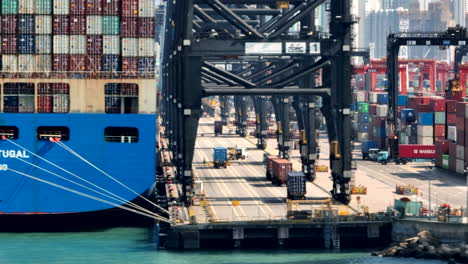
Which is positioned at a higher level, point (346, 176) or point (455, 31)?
point (455, 31)

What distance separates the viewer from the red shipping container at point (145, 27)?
7594 cm

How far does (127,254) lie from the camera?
6756 centimetres

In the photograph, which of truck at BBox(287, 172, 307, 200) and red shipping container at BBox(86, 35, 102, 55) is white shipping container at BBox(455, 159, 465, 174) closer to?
truck at BBox(287, 172, 307, 200)

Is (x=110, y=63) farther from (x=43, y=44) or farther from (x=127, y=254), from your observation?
(x=127, y=254)

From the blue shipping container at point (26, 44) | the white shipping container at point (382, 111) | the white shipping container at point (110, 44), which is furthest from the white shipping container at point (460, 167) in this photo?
the blue shipping container at point (26, 44)

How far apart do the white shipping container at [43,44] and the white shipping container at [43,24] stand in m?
0.34

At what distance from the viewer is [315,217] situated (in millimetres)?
69438

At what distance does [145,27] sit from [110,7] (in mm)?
2786

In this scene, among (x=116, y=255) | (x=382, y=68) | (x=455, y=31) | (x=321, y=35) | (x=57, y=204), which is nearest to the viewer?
(x=116, y=255)

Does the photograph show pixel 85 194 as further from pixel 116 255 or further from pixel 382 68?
pixel 382 68

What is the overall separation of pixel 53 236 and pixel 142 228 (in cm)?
688

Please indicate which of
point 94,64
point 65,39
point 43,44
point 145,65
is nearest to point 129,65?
point 145,65

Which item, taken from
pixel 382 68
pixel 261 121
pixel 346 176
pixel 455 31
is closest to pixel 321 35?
pixel 346 176

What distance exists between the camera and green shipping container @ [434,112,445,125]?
392 ft
